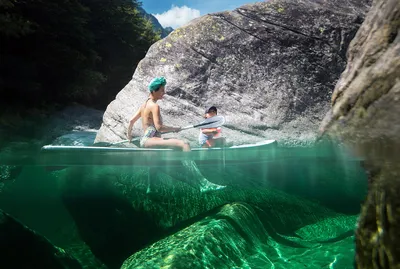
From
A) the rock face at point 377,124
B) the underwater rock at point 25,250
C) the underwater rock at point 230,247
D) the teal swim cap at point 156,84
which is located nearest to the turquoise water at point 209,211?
the underwater rock at point 230,247

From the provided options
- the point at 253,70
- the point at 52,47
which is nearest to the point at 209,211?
the point at 253,70

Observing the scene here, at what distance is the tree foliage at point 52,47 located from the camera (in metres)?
15.1

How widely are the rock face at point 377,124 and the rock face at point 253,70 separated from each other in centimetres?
651

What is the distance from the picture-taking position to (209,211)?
7191 millimetres

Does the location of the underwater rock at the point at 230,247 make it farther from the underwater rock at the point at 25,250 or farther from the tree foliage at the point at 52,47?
the tree foliage at the point at 52,47

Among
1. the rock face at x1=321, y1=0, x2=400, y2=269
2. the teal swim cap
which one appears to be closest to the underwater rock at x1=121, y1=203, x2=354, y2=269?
the teal swim cap

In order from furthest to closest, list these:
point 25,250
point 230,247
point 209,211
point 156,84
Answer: point 209,211 < point 156,84 < point 230,247 < point 25,250

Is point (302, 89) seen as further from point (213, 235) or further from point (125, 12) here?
point (125, 12)

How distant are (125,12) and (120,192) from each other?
43.2ft

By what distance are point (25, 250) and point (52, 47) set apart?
43.5 feet

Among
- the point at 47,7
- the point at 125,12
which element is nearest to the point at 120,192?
the point at 47,7

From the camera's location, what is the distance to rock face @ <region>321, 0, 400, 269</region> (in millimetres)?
2027

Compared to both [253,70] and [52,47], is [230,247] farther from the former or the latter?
[52,47]

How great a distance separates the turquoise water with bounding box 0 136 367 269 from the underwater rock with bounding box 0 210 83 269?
77cm
